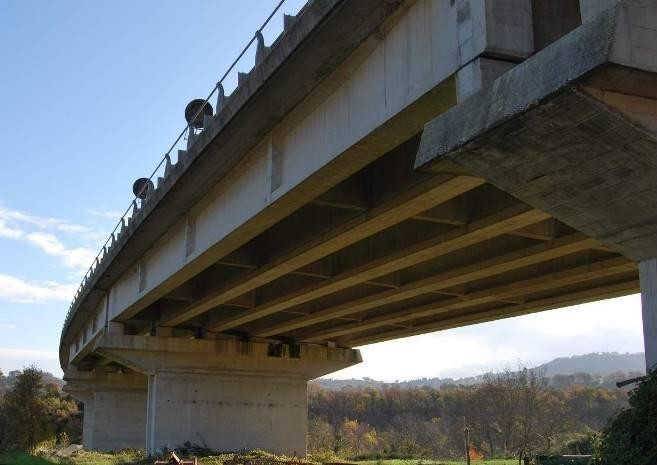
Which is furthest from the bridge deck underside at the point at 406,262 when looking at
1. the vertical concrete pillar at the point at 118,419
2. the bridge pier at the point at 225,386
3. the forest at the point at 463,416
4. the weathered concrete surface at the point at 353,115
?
the vertical concrete pillar at the point at 118,419

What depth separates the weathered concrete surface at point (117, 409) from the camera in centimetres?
5112

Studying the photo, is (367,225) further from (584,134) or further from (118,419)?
(118,419)

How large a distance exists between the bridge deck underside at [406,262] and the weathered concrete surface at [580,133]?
0.61 m

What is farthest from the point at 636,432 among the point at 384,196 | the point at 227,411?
the point at 227,411

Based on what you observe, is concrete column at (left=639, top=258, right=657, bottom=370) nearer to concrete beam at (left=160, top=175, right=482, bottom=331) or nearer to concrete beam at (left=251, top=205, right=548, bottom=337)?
concrete beam at (left=160, top=175, right=482, bottom=331)

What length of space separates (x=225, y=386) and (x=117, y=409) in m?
23.7

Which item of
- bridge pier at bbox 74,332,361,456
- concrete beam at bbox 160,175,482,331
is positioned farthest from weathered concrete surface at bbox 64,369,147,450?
concrete beam at bbox 160,175,482,331

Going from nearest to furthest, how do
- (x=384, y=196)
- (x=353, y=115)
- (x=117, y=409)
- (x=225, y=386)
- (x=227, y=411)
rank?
1. (x=353, y=115)
2. (x=384, y=196)
3. (x=227, y=411)
4. (x=225, y=386)
5. (x=117, y=409)

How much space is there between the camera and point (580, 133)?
6.51 meters

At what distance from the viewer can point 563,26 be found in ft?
27.6

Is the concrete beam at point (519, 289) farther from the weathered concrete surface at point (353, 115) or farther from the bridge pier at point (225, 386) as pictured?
the weathered concrete surface at point (353, 115)

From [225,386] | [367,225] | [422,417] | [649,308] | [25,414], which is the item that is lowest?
[422,417]

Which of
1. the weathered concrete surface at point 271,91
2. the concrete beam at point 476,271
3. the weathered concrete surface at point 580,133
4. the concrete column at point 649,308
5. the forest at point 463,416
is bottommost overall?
the forest at point 463,416

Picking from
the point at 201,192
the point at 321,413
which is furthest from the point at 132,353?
the point at 321,413
